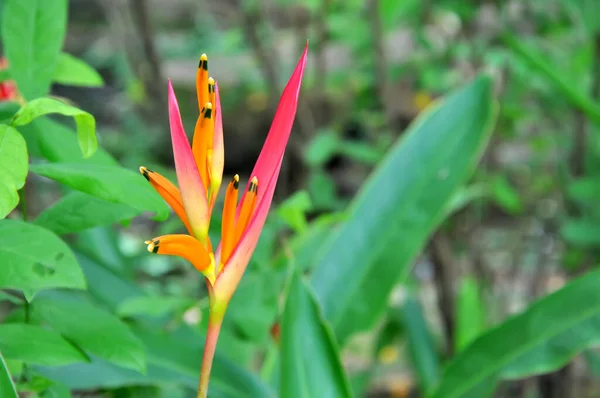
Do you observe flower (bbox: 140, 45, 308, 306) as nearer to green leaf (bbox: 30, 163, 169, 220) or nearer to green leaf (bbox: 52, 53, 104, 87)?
green leaf (bbox: 30, 163, 169, 220)

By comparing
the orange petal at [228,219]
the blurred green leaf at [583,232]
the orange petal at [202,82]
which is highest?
the blurred green leaf at [583,232]

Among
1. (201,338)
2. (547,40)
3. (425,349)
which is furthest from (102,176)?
(547,40)

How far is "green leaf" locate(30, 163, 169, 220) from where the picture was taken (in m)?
0.28

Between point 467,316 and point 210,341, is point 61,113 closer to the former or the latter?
point 210,341

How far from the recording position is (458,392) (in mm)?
587

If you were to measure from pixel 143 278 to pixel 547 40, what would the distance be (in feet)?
3.04

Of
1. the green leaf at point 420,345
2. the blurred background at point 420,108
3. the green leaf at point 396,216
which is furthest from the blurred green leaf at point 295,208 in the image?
the green leaf at point 420,345

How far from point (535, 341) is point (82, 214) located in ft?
1.40

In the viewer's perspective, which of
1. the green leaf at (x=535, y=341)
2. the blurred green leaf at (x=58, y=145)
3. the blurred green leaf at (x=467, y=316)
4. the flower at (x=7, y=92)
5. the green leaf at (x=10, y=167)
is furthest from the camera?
the blurred green leaf at (x=467, y=316)

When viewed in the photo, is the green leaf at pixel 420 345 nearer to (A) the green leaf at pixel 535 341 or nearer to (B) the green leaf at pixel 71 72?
(A) the green leaf at pixel 535 341

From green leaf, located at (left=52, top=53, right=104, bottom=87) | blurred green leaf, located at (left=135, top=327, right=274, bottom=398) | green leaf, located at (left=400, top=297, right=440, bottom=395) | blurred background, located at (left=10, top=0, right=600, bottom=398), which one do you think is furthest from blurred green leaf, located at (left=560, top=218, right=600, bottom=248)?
green leaf, located at (left=52, top=53, right=104, bottom=87)

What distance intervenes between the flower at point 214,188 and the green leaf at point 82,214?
6 cm

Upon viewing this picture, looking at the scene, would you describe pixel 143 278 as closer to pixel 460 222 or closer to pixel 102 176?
pixel 460 222

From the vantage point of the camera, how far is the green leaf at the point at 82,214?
316mm
